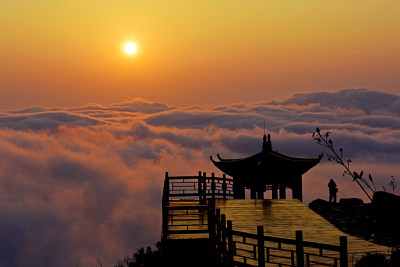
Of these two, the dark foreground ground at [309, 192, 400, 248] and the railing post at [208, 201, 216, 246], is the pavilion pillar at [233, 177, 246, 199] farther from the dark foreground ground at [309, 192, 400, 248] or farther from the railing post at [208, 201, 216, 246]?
the railing post at [208, 201, 216, 246]

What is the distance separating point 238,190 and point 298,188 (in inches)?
138

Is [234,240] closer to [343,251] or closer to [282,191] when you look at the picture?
[343,251]

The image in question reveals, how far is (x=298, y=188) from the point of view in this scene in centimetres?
3147

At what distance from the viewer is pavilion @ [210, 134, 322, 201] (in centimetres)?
3133

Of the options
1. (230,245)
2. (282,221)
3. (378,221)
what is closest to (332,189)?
(282,221)

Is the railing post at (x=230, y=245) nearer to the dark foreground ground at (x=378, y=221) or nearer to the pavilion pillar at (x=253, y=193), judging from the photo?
the dark foreground ground at (x=378, y=221)

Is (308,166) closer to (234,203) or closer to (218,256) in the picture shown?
(234,203)

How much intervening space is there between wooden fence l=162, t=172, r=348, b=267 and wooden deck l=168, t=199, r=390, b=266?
14.7 inches

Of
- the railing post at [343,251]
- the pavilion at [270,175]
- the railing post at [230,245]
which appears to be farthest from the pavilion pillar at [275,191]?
the railing post at [343,251]

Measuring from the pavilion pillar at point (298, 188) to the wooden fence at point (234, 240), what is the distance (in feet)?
12.2

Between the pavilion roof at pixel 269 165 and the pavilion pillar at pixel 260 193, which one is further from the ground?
the pavilion roof at pixel 269 165

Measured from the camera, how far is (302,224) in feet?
76.2

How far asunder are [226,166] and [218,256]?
16.7m

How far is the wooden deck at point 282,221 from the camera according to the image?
1986 centimetres
